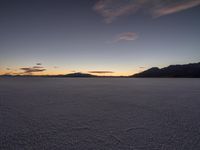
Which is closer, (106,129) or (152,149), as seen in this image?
(152,149)

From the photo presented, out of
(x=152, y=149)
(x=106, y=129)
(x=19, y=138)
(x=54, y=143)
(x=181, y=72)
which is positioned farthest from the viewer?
(x=181, y=72)

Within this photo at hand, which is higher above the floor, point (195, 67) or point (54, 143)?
point (195, 67)

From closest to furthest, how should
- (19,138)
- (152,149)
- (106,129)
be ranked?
(152,149)
(19,138)
(106,129)

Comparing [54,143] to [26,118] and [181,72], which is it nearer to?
[26,118]

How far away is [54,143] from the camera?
302 centimetres

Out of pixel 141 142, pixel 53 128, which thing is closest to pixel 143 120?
pixel 141 142

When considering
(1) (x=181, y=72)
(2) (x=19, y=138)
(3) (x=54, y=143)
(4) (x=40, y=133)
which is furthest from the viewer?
(1) (x=181, y=72)

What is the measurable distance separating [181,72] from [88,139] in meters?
176

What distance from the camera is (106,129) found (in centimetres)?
380

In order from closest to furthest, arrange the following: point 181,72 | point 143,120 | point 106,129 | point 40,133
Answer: point 40,133
point 106,129
point 143,120
point 181,72

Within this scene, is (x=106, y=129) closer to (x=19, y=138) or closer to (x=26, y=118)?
(x=19, y=138)

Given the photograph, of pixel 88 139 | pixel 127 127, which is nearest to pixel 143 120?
pixel 127 127

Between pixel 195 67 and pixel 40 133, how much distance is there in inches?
7289

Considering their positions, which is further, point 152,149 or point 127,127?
point 127,127
